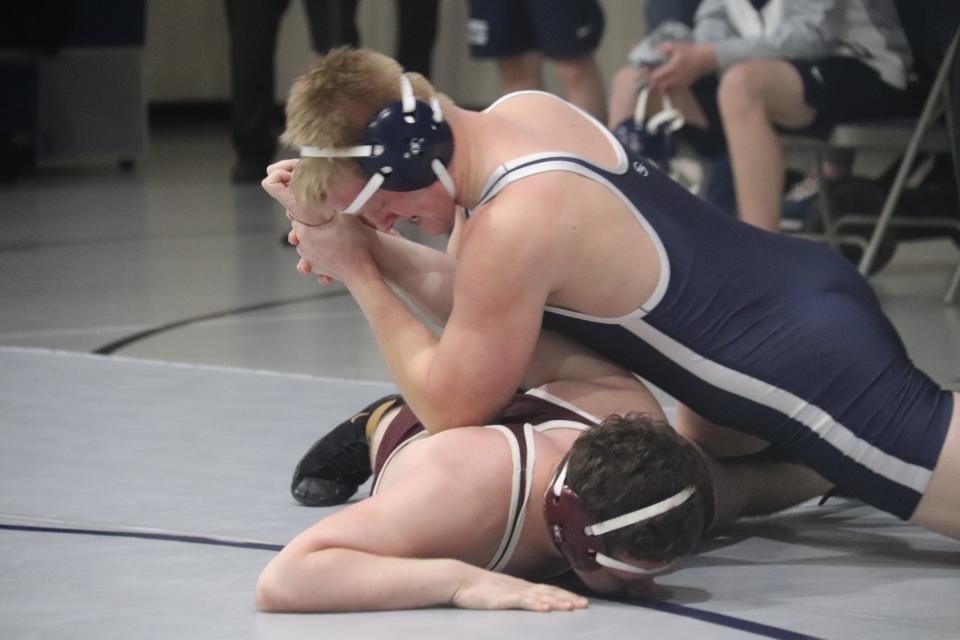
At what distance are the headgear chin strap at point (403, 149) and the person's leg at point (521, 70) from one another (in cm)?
406

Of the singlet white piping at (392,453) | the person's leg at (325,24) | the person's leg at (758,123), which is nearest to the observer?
→ the singlet white piping at (392,453)

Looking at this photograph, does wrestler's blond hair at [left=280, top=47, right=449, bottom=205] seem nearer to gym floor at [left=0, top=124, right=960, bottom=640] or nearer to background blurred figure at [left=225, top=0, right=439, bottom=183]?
gym floor at [left=0, top=124, right=960, bottom=640]

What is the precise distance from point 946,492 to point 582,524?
24.2 inches

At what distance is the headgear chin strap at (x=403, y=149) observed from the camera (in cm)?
244

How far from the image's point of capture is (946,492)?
261 cm

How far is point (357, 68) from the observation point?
249 centimetres

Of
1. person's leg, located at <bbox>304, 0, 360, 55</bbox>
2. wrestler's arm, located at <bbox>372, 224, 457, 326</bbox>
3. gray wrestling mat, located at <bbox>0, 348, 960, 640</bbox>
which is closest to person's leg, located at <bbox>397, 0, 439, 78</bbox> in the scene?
person's leg, located at <bbox>304, 0, 360, 55</bbox>

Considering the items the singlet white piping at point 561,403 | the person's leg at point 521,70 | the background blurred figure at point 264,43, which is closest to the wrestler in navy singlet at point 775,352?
the singlet white piping at point 561,403

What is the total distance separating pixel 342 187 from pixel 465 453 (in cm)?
43

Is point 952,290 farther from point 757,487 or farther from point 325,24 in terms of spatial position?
point 325,24

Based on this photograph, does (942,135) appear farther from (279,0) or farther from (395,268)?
(279,0)

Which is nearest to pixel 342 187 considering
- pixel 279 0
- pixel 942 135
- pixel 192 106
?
pixel 942 135

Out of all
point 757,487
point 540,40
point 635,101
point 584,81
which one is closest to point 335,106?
point 757,487

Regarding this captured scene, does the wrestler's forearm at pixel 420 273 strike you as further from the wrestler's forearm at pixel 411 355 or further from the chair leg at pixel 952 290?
the chair leg at pixel 952 290
